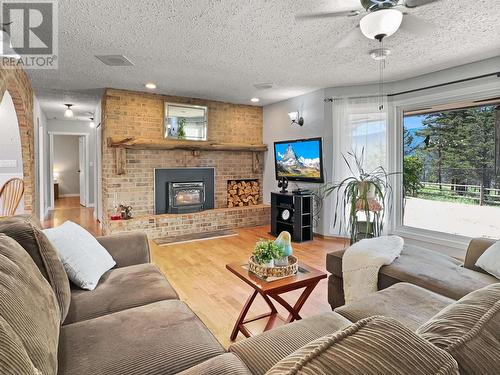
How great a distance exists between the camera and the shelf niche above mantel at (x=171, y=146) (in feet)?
14.8

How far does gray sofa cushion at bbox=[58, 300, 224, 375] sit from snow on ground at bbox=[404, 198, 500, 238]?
3781 millimetres

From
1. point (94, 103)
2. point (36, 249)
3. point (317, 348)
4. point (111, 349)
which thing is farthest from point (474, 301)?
point (94, 103)

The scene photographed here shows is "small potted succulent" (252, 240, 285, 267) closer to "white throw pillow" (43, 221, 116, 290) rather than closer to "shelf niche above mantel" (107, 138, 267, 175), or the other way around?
"white throw pillow" (43, 221, 116, 290)

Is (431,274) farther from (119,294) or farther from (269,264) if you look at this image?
(119,294)

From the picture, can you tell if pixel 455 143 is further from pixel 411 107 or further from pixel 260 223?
pixel 260 223

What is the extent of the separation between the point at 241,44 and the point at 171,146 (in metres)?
2.48

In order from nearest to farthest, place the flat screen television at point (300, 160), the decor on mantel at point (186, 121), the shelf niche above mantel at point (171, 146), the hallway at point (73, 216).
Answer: the shelf niche above mantel at point (171, 146)
the flat screen television at point (300, 160)
the decor on mantel at point (186, 121)
the hallway at point (73, 216)

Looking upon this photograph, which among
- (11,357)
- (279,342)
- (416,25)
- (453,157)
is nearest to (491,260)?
(279,342)

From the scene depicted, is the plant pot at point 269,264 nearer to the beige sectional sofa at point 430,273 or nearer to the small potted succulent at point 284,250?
the small potted succulent at point 284,250

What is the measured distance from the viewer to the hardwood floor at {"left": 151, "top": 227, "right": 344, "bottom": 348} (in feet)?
7.61

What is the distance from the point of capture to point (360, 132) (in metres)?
4.38

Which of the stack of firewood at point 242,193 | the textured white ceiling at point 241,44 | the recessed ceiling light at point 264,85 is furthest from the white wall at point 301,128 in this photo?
the recessed ceiling light at point 264,85

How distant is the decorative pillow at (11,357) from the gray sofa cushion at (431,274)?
6.45ft

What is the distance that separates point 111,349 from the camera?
1.12 m
